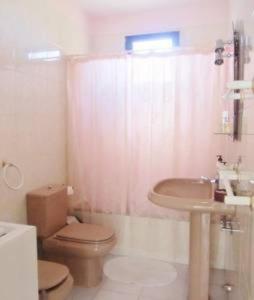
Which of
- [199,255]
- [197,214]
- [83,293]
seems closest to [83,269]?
[83,293]

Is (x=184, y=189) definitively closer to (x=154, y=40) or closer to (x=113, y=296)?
(x=113, y=296)

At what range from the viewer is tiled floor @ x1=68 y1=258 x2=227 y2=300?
2064 millimetres

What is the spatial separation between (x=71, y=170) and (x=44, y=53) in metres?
1.10

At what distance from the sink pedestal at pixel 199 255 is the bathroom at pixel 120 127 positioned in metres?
0.09

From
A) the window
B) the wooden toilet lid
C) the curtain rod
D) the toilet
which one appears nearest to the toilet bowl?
A: the wooden toilet lid

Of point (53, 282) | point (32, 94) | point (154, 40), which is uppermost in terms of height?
point (154, 40)

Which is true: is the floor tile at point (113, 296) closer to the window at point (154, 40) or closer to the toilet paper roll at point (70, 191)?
the toilet paper roll at point (70, 191)

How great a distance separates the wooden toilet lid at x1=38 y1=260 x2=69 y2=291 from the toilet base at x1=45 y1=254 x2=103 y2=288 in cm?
40

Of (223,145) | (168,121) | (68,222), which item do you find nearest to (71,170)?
(68,222)

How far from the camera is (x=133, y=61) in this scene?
2.45m

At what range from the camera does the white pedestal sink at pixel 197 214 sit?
62.6 inches

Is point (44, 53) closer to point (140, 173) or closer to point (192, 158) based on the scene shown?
point (140, 173)

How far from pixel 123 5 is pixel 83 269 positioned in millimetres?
2589

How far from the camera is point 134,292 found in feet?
6.96
